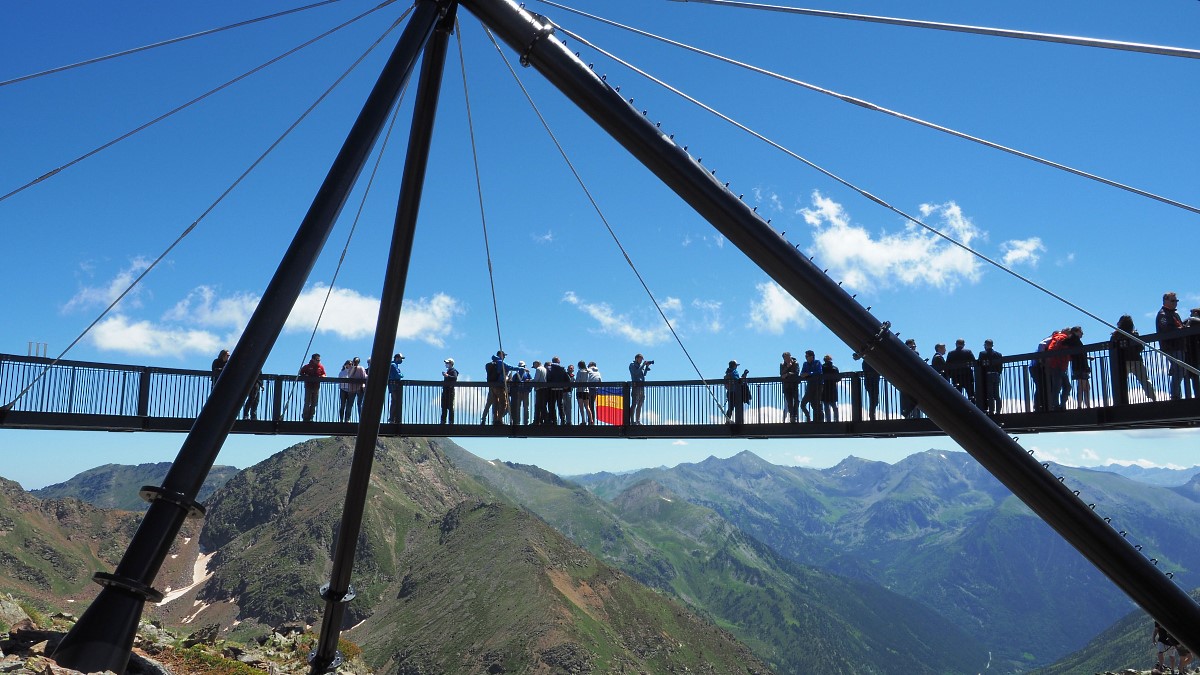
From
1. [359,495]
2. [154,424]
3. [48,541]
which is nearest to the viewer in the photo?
[359,495]

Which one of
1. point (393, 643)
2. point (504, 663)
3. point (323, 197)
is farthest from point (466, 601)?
point (323, 197)

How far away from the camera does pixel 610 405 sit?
76.6 feet

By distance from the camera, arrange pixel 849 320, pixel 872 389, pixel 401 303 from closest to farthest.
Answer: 1. pixel 849 320
2. pixel 401 303
3. pixel 872 389

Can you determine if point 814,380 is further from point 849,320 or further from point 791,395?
point 849,320

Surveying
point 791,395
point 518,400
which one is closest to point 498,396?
point 518,400

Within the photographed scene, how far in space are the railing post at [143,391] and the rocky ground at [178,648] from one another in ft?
16.5

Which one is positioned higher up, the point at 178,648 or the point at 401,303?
the point at 401,303

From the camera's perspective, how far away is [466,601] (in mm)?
188375

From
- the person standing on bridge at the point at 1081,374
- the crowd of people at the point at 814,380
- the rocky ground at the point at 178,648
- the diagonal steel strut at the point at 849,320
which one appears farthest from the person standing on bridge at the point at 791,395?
the rocky ground at the point at 178,648

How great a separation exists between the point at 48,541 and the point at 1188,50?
20624 centimetres

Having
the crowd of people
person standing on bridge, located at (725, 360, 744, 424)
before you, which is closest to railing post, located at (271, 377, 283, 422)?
the crowd of people

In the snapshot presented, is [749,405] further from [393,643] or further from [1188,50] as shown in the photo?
[393,643]

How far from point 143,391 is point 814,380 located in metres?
16.0

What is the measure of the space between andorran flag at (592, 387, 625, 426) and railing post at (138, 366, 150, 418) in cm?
1090
